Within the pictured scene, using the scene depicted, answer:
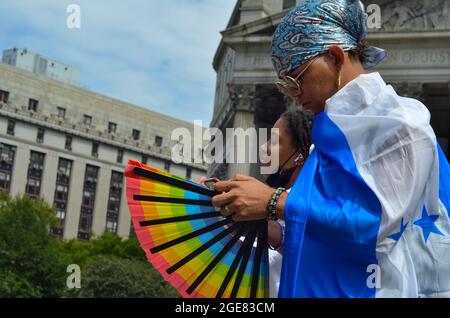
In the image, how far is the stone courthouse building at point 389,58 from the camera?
106 feet

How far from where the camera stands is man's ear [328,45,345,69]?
11.2 ft

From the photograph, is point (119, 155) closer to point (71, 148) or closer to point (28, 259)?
point (71, 148)

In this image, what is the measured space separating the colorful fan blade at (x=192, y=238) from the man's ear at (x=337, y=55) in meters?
0.69

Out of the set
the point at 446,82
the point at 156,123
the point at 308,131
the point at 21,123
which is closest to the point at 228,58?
Answer: the point at 446,82

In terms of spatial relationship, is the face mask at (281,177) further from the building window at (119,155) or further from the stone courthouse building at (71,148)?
the building window at (119,155)

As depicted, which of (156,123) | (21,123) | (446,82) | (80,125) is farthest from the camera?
(156,123)

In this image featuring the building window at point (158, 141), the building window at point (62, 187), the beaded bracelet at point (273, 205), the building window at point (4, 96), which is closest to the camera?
the beaded bracelet at point (273, 205)

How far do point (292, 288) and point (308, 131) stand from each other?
69.5 inches

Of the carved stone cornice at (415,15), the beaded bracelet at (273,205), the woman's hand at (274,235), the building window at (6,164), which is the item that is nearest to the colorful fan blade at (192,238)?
the woman's hand at (274,235)

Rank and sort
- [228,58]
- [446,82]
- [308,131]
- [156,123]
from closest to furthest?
[308,131]
[446,82]
[228,58]
[156,123]

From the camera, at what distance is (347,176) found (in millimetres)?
3094

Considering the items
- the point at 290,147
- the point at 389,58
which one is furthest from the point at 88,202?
the point at 290,147

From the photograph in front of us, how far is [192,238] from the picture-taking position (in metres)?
3.73
